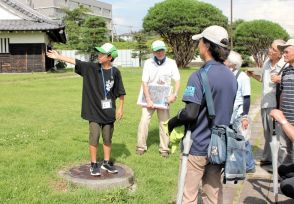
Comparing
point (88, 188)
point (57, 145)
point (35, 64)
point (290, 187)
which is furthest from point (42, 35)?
point (290, 187)

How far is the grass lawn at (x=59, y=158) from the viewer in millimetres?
5102

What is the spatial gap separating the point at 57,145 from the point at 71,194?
106 inches

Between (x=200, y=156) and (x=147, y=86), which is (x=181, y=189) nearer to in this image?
(x=200, y=156)

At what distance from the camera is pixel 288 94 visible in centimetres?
532

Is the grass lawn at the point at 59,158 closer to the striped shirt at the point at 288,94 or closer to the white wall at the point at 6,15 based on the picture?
the striped shirt at the point at 288,94

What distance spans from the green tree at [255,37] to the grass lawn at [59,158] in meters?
48.8

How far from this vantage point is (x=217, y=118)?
363 cm

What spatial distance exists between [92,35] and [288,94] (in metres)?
36.1

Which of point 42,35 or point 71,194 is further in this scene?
point 42,35

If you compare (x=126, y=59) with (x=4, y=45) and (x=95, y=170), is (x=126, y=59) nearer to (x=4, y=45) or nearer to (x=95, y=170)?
(x=4, y=45)

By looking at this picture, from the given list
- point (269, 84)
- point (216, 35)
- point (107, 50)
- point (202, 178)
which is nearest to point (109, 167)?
point (107, 50)

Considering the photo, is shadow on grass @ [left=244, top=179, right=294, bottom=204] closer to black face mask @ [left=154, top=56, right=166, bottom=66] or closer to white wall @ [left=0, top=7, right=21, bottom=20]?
black face mask @ [left=154, top=56, right=166, bottom=66]

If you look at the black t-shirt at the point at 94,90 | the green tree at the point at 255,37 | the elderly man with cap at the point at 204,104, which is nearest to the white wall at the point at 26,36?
the black t-shirt at the point at 94,90

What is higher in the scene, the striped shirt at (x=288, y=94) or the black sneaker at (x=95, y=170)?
the striped shirt at (x=288, y=94)
